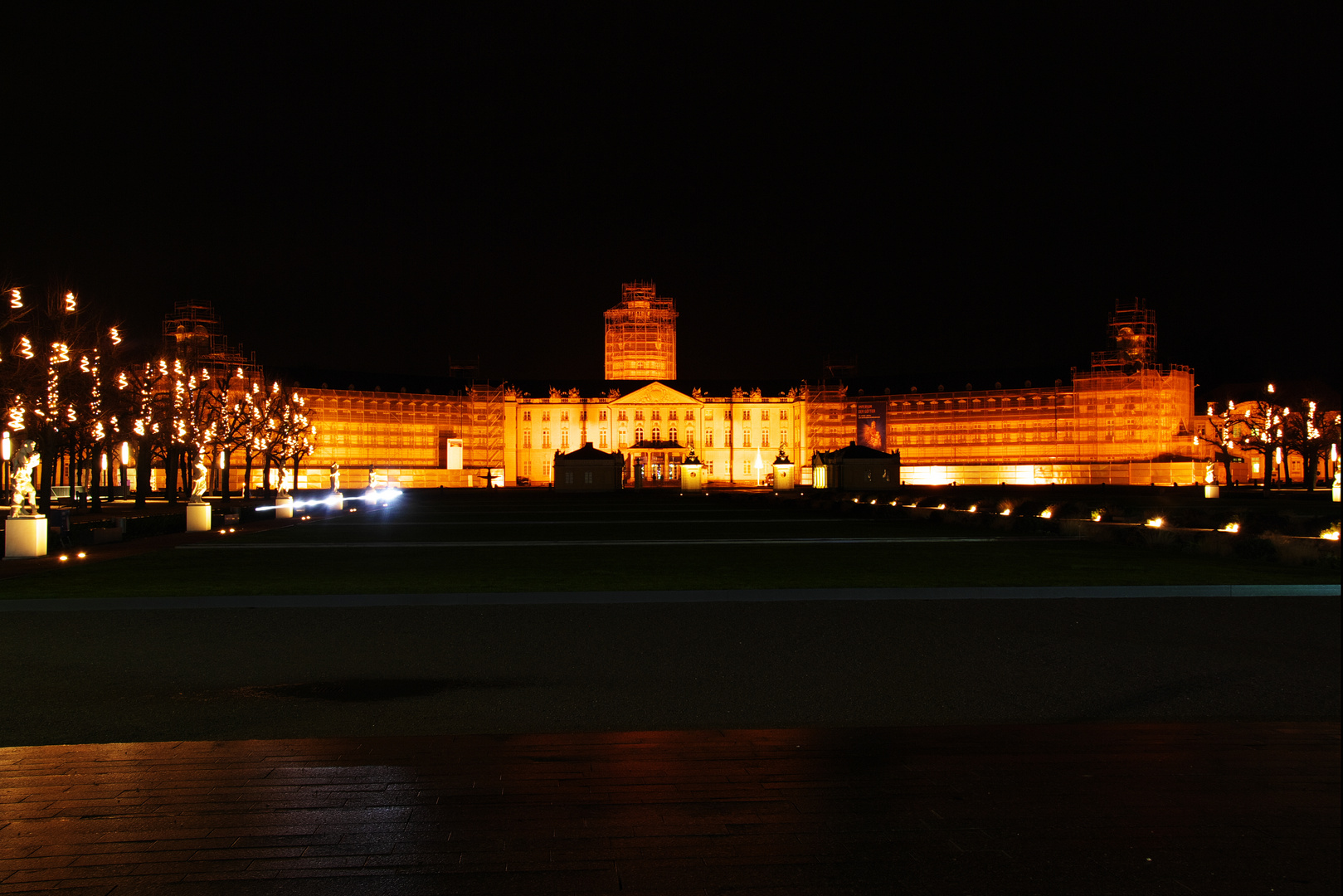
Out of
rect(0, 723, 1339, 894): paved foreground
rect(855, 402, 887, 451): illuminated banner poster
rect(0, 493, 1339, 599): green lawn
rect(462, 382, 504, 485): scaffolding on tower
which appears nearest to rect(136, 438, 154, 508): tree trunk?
rect(0, 493, 1339, 599): green lawn

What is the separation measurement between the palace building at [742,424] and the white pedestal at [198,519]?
62106 mm

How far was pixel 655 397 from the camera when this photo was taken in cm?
12156

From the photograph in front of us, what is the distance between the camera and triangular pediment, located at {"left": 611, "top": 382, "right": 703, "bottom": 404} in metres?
121

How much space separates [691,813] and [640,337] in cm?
12387

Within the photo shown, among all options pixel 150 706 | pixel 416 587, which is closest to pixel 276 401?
pixel 416 587

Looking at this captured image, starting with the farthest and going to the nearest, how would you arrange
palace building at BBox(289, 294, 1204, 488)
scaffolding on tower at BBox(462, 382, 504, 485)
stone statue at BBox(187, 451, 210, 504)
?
scaffolding on tower at BBox(462, 382, 504, 485), palace building at BBox(289, 294, 1204, 488), stone statue at BBox(187, 451, 210, 504)

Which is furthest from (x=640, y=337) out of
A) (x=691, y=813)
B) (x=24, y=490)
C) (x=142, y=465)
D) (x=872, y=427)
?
(x=691, y=813)

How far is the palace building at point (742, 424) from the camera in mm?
100062

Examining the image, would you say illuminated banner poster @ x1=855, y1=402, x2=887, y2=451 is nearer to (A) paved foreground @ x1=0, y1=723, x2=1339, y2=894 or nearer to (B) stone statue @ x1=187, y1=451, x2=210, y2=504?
(B) stone statue @ x1=187, y1=451, x2=210, y2=504

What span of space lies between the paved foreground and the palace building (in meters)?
86.5

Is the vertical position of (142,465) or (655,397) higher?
(655,397)

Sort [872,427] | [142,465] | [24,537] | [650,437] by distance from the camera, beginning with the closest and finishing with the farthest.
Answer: [24,537] < [142,465] < [872,427] < [650,437]

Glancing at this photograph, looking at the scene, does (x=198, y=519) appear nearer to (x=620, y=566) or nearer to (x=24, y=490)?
(x=24, y=490)

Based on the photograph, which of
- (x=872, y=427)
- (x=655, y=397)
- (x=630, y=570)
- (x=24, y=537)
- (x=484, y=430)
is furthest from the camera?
(x=655, y=397)
